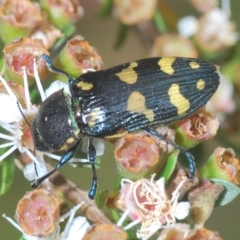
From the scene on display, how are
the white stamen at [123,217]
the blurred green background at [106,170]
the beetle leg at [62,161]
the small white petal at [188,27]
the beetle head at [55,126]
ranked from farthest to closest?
1. the blurred green background at [106,170]
2. the small white petal at [188,27]
3. the beetle head at [55,126]
4. the beetle leg at [62,161]
5. the white stamen at [123,217]

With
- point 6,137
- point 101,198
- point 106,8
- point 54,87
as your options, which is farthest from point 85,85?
point 106,8

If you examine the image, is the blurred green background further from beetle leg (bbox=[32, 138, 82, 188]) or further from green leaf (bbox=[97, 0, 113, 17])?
beetle leg (bbox=[32, 138, 82, 188])

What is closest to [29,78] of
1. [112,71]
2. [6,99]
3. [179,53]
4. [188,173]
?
[6,99]

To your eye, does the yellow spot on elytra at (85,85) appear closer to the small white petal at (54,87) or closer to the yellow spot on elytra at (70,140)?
the small white petal at (54,87)

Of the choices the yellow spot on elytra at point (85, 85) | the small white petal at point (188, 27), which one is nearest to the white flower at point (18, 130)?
the yellow spot on elytra at point (85, 85)

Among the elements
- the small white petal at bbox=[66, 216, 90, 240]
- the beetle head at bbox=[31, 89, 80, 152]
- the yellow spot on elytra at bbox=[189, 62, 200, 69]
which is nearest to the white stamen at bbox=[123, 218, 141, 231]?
the small white petal at bbox=[66, 216, 90, 240]

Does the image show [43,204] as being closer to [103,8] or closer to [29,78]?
[29,78]
